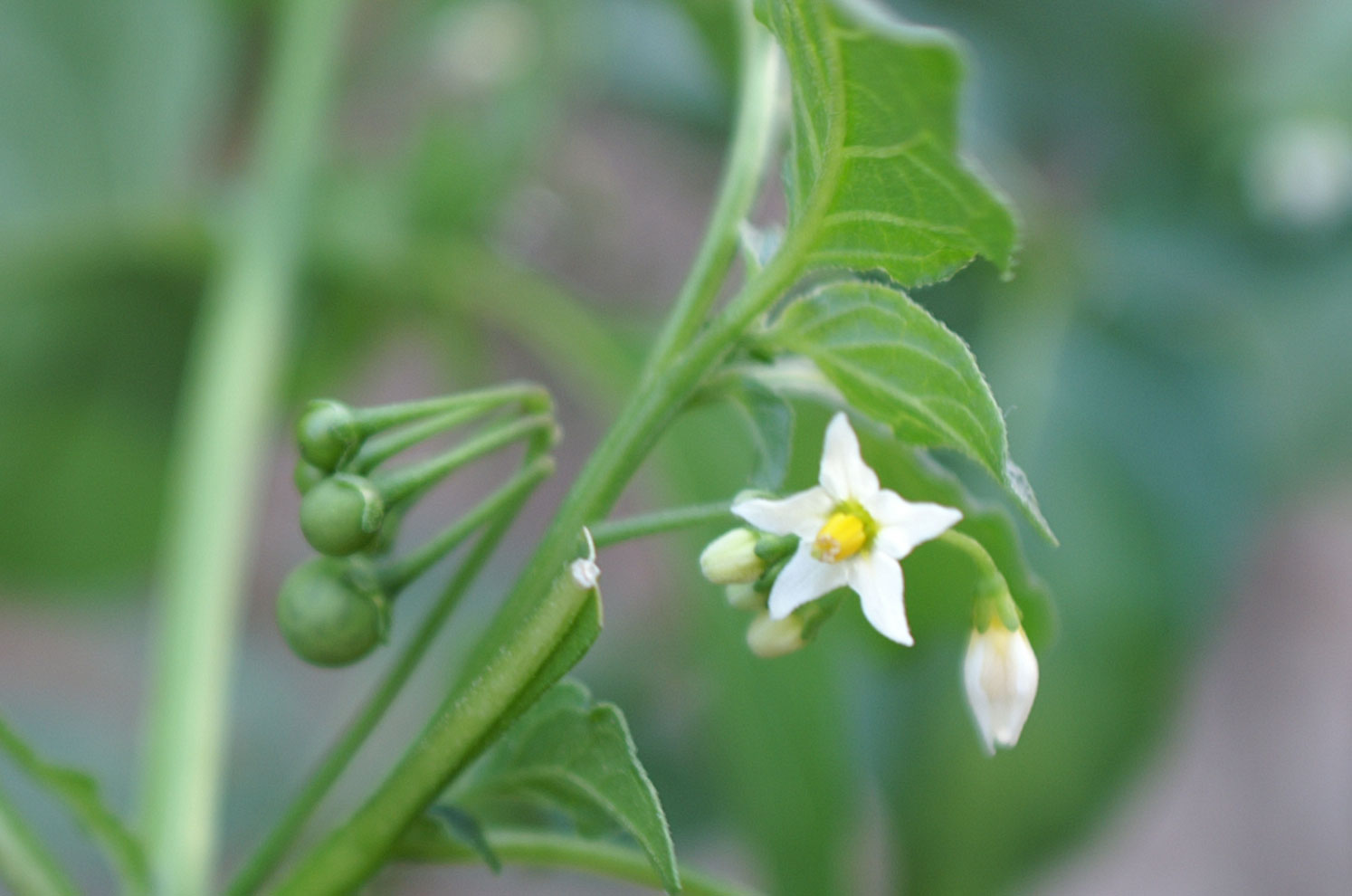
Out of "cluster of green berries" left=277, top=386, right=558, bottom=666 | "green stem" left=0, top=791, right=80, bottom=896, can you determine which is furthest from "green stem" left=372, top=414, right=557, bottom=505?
"green stem" left=0, top=791, right=80, bottom=896

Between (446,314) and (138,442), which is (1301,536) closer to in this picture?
(446,314)

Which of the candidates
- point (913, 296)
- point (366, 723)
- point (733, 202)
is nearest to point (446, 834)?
point (366, 723)

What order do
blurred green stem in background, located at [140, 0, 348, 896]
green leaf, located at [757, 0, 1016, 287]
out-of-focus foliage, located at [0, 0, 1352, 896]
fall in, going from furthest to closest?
out-of-focus foliage, located at [0, 0, 1352, 896] < blurred green stem in background, located at [140, 0, 348, 896] < green leaf, located at [757, 0, 1016, 287]

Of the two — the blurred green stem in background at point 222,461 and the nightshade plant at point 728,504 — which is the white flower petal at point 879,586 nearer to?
the nightshade plant at point 728,504

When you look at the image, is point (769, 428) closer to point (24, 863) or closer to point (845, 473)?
point (845, 473)

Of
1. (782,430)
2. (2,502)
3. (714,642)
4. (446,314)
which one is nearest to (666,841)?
(782,430)

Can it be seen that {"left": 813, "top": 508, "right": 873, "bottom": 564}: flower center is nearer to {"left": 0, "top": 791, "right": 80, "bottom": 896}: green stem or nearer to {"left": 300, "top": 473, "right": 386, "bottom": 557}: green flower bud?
{"left": 300, "top": 473, "right": 386, "bottom": 557}: green flower bud

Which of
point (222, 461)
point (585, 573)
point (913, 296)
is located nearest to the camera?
point (585, 573)
